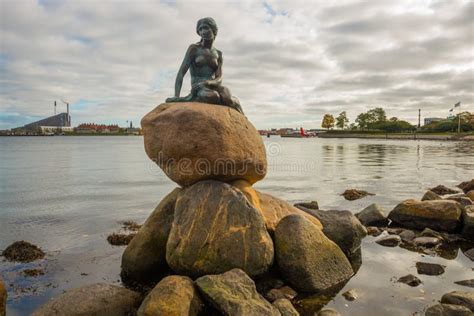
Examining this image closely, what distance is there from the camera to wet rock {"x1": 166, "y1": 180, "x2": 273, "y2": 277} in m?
7.62

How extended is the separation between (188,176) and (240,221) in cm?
179

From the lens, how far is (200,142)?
8664mm

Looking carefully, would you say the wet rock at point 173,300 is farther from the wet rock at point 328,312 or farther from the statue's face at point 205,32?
the statue's face at point 205,32

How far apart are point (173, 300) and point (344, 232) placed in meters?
5.31

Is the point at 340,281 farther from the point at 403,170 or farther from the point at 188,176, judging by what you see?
the point at 403,170

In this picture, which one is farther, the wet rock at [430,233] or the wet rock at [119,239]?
the wet rock at [119,239]

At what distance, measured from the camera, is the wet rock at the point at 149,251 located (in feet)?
28.5

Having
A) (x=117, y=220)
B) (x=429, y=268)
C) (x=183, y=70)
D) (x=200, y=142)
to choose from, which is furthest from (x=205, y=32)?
(x=117, y=220)

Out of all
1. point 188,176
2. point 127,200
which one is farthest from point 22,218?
point 188,176

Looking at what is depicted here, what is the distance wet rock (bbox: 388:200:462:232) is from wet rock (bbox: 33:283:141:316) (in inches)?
354

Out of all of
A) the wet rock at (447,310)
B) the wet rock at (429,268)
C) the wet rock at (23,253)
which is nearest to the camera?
the wet rock at (447,310)

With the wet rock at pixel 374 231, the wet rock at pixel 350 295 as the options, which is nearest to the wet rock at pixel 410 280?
the wet rock at pixel 350 295

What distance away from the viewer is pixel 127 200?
19.7 meters

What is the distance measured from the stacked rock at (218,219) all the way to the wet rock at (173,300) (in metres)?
Result: 1.18
